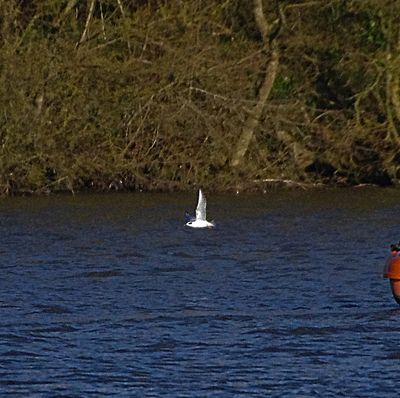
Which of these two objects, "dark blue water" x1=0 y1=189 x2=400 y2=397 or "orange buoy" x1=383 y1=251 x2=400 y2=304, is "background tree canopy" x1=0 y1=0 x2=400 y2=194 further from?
"orange buoy" x1=383 y1=251 x2=400 y2=304

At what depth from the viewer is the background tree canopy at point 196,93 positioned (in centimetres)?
3319

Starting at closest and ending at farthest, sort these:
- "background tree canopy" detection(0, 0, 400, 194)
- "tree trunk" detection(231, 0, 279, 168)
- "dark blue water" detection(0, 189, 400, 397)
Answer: "dark blue water" detection(0, 189, 400, 397)
"background tree canopy" detection(0, 0, 400, 194)
"tree trunk" detection(231, 0, 279, 168)

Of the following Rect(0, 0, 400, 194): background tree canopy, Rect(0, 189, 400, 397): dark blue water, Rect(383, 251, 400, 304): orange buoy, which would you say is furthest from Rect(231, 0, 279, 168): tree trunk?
Rect(383, 251, 400, 304): orange buoy

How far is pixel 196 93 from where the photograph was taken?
113 ft

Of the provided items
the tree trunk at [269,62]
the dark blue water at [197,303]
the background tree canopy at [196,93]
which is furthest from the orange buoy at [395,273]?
the tree trunk at [269,62]

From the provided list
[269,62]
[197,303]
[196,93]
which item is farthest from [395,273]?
[269,62]

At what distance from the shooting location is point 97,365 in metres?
13.7

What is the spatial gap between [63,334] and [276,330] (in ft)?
7.06

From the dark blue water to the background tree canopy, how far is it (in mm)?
4056

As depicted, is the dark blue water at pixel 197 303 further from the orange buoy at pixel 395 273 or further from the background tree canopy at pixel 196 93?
the background tree canopy at pixel 196 93

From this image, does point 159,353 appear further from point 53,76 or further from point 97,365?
point 53,76

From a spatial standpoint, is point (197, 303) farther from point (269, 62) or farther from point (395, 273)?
point (269, 62)

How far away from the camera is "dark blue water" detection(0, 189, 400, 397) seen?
13.2m

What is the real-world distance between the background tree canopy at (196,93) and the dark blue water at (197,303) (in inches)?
160
